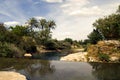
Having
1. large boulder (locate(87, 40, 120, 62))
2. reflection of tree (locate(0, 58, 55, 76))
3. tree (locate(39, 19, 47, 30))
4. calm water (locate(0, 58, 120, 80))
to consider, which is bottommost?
calm water (locate(0, 58, 120, 80))

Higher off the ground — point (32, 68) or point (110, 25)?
point (110, 25)

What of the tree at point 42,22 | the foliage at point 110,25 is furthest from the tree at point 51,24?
the foliage at point 110,25

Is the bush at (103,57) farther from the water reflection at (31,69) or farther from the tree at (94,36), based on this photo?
the tree at (94,36)

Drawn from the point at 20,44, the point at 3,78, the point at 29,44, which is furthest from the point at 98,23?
the point at 3,78

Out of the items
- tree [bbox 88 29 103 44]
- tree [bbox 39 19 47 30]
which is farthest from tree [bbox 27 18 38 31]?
tree [bbox 88 29 103 44]

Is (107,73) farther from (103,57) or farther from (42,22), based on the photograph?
(42,22)

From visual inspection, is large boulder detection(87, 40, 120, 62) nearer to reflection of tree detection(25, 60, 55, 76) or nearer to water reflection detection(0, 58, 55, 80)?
water reflection detection(0, 58, 55, 80)

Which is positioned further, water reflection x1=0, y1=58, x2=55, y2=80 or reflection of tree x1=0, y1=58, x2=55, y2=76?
reflection of tree x1=0, y1=58, x2=55, y2=76

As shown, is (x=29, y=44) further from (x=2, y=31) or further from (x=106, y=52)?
(x=106, y=52)

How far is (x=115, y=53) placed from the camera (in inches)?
1788

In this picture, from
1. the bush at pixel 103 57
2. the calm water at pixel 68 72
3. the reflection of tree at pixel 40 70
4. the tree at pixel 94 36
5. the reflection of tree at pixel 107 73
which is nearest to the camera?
the reflection of tree at pixel 107 73

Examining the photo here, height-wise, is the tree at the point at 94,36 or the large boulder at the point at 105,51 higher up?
the tree at the point at 94,36

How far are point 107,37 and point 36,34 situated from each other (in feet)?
180

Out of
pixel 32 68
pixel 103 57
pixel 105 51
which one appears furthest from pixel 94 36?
pixel 32 68
